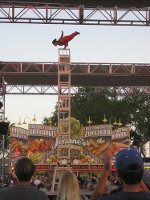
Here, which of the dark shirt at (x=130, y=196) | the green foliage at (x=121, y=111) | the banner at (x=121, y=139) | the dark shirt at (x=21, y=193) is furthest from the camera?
the green foliage at (x=121, y=111)

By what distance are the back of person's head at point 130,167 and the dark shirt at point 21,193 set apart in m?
1.06

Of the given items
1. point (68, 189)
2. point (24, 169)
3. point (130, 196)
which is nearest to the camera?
point (130, 196)

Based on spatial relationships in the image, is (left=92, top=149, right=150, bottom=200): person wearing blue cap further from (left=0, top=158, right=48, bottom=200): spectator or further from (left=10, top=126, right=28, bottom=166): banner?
(left=10, top=126, right=28, bottom=166): banner

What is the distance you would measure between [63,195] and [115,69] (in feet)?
104

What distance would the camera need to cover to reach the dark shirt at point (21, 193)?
158 inches

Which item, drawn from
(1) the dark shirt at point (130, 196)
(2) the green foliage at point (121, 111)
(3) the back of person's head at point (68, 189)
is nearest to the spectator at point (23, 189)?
(3) the back of person's head at point (68, 189)

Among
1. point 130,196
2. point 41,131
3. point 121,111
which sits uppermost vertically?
point 121,111

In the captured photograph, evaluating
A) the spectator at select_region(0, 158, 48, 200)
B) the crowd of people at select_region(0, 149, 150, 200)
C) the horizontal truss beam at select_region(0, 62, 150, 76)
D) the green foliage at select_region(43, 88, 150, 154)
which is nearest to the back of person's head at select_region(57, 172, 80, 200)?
the crowd of people at select_region(0, 149, 150, 200)

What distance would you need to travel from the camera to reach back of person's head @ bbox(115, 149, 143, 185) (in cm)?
324

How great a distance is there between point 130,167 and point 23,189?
121 centimetres

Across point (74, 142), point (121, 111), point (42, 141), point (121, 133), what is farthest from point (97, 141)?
point (121, 111)

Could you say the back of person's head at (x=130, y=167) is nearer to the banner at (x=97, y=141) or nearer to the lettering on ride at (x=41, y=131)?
the lettering on ride at (x=41, y=131)

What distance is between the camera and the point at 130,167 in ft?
10.6

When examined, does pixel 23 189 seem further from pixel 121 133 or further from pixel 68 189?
pixel 121 133
